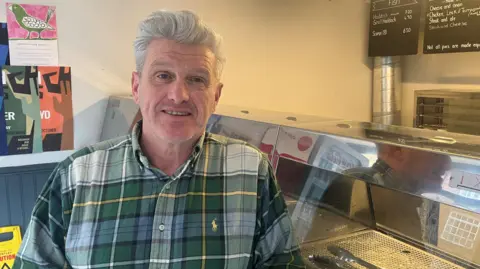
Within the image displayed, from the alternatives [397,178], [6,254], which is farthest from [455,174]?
[6,254]

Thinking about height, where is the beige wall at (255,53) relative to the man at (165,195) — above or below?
above

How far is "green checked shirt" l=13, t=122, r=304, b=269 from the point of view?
106 cm

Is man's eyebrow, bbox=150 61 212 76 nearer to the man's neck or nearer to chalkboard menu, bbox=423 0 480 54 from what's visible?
the man's neck

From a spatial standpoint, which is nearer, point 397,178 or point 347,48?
point 397,178

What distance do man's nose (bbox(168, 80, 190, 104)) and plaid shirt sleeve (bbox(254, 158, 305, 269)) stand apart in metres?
0.28

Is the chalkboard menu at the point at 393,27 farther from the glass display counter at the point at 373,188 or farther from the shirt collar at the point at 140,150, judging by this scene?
the shirt collar at the point at 140,150

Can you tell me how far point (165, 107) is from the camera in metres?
1.10

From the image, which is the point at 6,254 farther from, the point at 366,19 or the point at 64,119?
the point at 366,19

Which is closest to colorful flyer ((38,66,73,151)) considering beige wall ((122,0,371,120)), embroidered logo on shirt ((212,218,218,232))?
beige wall ((122,0,371,120))

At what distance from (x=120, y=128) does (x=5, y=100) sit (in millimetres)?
581

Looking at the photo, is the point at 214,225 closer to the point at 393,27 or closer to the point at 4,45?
the point at 4,45

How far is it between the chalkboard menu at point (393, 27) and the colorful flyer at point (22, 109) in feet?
7.56

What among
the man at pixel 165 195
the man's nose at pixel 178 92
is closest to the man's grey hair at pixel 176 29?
the man at pixel 165 195

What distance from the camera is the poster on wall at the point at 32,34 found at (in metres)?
2.32
